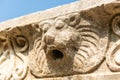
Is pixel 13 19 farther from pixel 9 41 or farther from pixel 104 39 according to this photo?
pixel 104 39

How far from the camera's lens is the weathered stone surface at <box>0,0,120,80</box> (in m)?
3.29

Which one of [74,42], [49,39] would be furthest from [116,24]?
[49,39]

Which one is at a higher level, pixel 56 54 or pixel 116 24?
pixel 116 24

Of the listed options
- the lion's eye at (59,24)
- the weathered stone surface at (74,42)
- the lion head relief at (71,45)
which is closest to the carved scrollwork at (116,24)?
the weathered stone surface at (74,42)

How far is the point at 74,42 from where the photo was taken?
3.41 meters

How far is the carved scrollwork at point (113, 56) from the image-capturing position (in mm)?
3223

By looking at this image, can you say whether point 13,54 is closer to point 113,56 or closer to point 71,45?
point 71,45

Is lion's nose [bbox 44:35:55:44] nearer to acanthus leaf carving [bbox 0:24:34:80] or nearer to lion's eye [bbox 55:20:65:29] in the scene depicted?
lion's eye [bbox 55:20:65:29]

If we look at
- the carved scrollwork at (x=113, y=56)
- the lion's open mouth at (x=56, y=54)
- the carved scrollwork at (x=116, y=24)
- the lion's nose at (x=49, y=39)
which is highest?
the carved scrollwork at (x=116, y=24)

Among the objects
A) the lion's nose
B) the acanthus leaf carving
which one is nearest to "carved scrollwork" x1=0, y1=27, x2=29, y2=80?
the acanthus leaf carving

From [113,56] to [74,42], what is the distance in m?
0.34

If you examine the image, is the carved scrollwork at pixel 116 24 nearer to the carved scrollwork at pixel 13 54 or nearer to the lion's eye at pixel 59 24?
the lion's eye at pixel 59 24

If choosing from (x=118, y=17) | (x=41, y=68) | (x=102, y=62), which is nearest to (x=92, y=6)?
(x=118, y=17)

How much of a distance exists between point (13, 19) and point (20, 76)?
529mm
